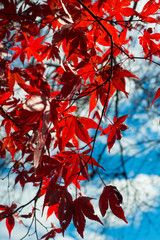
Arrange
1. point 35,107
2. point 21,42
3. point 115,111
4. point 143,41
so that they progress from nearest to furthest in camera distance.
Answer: point 35,107, point 143,41, point 21,42, point 115,111

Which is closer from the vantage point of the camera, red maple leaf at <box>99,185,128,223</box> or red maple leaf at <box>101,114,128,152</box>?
red maple leaf at <box>99,185,128,223</box>

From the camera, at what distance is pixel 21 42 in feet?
2.96

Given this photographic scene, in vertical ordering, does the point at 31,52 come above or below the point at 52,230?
above

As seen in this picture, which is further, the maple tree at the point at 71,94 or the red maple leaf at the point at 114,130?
the red maple leaf at the point at 114,130

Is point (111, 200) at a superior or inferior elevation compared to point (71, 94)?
inferior

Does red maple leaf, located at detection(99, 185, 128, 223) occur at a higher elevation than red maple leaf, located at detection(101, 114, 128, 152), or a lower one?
lower

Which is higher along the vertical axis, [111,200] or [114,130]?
[114,130]

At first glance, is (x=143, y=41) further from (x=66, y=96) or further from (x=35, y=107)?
(x=35, y=107)

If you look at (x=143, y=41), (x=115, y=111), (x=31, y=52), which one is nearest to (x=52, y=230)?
(x=31, y=52)

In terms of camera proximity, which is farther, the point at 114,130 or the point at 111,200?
the point at 114,130

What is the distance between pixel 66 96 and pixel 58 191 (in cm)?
24

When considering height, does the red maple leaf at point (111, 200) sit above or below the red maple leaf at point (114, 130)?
below

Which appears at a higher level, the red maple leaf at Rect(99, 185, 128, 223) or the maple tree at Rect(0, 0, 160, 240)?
the maple tree at Rect(0, 0, 160, 240)

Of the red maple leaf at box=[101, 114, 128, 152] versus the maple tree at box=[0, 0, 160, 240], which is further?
the red maple leaf at box=[101, 114, 128, 152]
